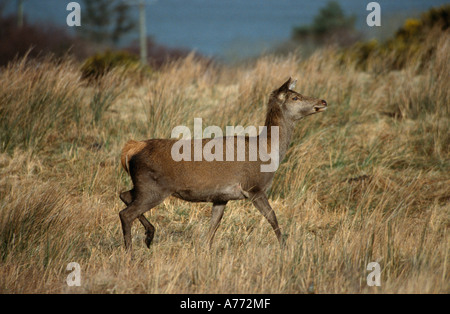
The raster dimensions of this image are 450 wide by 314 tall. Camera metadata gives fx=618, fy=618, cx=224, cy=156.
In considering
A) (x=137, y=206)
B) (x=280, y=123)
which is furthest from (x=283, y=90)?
(x=137, y=206)

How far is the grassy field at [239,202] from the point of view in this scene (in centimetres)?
591

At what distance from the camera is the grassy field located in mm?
5914

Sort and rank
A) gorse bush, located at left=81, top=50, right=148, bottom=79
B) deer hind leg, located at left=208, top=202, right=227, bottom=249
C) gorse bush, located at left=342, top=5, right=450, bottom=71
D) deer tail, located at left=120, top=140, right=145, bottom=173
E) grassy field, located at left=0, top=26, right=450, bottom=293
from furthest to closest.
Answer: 1. gorse bush, located at left=342, top=5, right=450, bottom=71
2. gorse bush, located at left=81, top=50, right=148, bottom=79
3. deer hind leg, located at left=208, top=202, right=227, bottom=249
4. deer tail, located at left=120, top=140, right=145, bottom=173
5. grassy field, located at left=0, top=26, right=450, bottom=293

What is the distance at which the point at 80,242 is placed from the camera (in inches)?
280

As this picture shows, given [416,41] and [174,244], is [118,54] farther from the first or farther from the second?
[174,244]

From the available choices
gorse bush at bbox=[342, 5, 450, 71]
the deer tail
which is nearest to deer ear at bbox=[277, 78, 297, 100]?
the deer tail

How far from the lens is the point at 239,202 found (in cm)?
872

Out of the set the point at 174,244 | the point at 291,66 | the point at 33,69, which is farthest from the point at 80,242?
the point at 291,66

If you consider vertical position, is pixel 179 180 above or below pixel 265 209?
above

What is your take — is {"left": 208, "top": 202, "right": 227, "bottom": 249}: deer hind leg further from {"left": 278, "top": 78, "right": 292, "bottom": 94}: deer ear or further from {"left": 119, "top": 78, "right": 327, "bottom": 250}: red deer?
{"left": 278, "top": 78, "right": 292, "bottom": 94}: deer ear

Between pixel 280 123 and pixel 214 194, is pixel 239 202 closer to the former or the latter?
pixel 280 123

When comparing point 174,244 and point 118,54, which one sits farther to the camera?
point 118,54

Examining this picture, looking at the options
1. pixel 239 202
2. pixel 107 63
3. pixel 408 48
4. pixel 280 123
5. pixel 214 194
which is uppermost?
pixel 408 48

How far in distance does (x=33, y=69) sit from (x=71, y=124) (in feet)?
4.10
